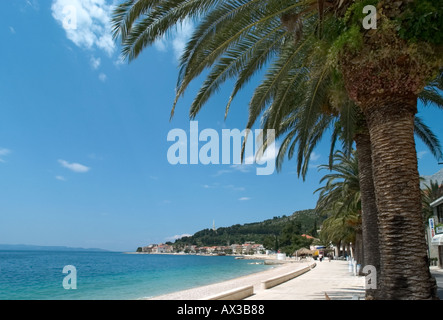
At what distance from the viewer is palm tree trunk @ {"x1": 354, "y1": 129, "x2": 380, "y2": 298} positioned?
10.9 metres

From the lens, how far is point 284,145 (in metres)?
13.5

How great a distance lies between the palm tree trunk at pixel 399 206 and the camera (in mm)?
5309

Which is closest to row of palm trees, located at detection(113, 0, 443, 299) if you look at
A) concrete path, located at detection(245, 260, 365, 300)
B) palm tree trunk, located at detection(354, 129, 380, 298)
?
palm tree trunk, located at detection(354, 129, 380, 298)

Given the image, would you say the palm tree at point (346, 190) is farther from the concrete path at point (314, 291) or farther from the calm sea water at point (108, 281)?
the calm sea water at point (108, 281)

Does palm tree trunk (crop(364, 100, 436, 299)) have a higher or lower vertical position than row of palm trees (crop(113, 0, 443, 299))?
lower

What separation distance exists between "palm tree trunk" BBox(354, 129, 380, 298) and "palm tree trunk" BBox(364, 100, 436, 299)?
16.3ft

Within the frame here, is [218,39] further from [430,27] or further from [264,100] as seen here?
[430,27]

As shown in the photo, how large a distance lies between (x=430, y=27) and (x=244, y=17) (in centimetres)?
346

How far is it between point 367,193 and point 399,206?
5.95 metres

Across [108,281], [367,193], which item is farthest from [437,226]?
[108,281]

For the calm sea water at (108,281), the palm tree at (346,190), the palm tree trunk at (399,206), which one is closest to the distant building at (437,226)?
the palm tree at (346,190)

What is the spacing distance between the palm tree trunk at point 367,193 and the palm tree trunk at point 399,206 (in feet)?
16.3

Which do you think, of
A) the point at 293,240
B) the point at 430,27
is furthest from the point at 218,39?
the point at 293,240

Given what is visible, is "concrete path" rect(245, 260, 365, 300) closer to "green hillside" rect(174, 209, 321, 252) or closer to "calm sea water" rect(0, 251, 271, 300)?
"calm sea water" rect(0, 251, 271, 300)
